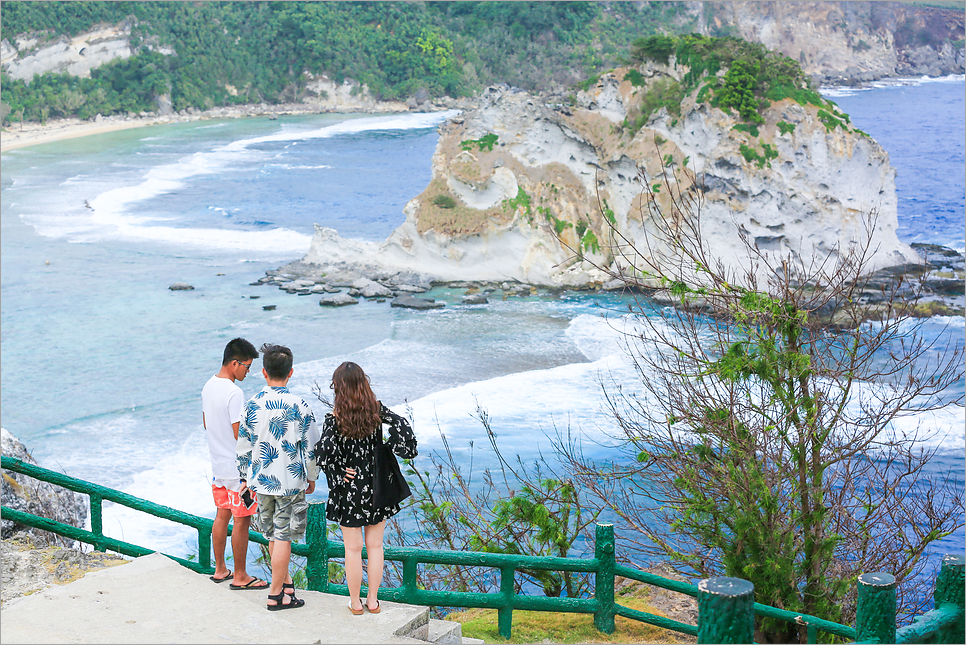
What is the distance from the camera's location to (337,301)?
116ft

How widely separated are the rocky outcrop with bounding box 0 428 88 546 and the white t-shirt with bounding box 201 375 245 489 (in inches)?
100

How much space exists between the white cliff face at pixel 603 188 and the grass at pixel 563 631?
28127 millimetres

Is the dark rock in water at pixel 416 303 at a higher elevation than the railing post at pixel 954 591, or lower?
lower

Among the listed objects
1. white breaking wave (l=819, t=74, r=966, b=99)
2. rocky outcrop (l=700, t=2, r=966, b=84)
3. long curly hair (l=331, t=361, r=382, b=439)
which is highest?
rocky outcrop (l=700, t=2, r=966, b=84)

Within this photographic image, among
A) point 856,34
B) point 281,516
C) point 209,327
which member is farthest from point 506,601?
point 856,34

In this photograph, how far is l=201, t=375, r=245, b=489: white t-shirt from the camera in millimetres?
5863

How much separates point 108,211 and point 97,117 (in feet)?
157

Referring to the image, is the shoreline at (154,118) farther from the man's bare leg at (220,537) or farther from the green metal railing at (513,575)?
the man's bare leg at (220,537)

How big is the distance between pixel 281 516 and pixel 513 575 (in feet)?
5.72

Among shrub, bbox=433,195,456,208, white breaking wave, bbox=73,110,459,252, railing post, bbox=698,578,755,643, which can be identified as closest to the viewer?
railing post, bbox=698,578,755,643

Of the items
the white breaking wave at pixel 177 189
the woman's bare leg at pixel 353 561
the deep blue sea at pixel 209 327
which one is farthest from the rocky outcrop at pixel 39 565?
the white breaking wave at pixel 177 189

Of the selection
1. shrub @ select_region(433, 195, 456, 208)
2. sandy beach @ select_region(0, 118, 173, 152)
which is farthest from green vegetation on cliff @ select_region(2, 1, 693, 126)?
shrub @ select_region(433, 195, 456, 208)

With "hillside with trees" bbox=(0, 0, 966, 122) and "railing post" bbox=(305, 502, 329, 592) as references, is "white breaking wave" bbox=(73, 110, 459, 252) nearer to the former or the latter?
"hillside with trees" bbox=(0, 0, 966, 122)

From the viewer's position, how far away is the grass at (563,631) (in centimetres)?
696
